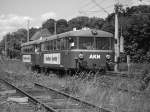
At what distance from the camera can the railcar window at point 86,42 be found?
19.2 m

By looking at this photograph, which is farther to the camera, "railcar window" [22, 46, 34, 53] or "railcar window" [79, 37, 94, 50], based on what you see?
"railcar window" [22, 46, 34, 53]

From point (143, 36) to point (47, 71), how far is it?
23.2m

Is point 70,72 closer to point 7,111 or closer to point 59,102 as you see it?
point 59,102

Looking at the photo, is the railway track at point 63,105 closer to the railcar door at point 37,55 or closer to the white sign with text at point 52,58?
the white sign with text at point 52,58

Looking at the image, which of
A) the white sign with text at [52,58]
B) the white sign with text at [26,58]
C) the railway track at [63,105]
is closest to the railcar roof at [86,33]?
the white sign with text at [52,58]

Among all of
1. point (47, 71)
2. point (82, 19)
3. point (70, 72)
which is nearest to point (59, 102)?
point (70, 72)

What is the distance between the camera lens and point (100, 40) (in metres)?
19.7

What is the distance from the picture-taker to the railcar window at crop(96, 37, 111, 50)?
64.0 ft

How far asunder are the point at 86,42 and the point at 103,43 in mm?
946

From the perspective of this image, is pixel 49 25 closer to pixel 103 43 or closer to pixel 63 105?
pixel 103 43

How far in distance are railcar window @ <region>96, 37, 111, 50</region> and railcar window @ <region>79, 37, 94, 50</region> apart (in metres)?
0.33

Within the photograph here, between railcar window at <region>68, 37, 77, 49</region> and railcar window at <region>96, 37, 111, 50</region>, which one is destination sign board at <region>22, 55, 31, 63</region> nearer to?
railcar window at <region>68, 37, 77, 49</region>

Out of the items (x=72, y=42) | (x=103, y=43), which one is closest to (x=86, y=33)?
(x=72, y=42)

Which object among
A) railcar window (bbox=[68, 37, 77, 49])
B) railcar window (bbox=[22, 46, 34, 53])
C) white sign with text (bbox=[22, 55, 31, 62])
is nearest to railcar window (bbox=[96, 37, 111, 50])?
railcar window (bbox=[68, 37, 77, 49])
